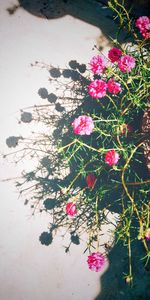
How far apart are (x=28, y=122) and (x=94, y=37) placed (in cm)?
142

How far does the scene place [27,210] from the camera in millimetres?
2742

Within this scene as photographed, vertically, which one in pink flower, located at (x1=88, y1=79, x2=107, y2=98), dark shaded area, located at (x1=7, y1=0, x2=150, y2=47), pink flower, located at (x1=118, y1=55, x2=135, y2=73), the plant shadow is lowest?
the plant shadow

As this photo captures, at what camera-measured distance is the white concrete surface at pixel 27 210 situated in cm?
261

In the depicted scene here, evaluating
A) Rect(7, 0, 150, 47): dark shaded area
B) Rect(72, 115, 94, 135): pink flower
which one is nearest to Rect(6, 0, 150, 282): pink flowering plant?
Rect(72, 115, 94, 135): pink flower

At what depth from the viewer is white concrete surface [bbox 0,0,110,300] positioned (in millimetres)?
2609

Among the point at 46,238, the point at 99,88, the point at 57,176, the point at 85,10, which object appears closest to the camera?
the point at 99,88

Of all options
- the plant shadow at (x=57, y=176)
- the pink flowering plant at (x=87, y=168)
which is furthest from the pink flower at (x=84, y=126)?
the plant shadow at (x=57, y=176)

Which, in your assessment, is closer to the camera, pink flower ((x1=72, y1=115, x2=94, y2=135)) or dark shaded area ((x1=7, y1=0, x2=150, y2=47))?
pink flower ((x1=72, y1=115, x2=94, y2=135))

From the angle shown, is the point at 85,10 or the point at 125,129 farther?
the point at 85,10

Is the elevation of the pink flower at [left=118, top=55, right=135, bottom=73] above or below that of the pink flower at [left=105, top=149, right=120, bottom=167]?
above

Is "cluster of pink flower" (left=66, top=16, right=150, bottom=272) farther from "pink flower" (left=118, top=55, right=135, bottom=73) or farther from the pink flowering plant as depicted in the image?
the pink flowering plant

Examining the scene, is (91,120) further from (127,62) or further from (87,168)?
(87,168)

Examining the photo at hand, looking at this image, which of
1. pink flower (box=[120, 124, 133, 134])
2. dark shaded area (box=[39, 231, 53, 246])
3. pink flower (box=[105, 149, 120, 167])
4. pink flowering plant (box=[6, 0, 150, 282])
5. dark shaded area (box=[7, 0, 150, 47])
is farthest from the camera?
dark shaded area (box=[7, 0, 150, 47])

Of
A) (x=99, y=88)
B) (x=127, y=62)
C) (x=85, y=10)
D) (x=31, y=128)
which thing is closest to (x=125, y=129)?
(x=99, y=88)
